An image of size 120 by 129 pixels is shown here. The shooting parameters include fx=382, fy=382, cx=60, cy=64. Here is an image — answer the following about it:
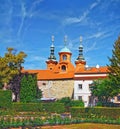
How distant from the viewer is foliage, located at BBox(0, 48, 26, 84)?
222ft

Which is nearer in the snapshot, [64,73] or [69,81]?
[69,81]

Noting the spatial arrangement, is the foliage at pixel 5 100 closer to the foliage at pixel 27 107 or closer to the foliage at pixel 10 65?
the foliage at pixel 27 107

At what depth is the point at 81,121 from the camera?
39156 mm

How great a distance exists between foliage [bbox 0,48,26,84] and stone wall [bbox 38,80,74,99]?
13182 mm

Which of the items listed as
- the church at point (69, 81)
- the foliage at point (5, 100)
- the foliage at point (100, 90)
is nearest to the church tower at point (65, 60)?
the church at point (69, 81)

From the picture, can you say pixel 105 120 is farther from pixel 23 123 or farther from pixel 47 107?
pixel 47 107

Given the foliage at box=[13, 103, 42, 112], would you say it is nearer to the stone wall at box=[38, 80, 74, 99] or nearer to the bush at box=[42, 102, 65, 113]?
the bush at box=[42, 102, 65, 113]

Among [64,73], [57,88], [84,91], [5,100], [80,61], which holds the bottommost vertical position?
[5,100]

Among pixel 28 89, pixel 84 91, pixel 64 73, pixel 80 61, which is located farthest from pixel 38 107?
pixel 80 61

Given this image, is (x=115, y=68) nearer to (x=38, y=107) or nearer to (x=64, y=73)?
(x=38, y=107)

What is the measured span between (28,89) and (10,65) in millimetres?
5671

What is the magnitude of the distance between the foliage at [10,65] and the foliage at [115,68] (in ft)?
62.0

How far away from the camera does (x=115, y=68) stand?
192 ft

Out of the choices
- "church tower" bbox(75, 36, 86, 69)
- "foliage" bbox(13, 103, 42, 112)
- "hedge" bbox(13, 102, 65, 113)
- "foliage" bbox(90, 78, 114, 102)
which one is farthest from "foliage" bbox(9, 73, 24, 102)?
"church tower" bbox(75, 36, 86, 69)
